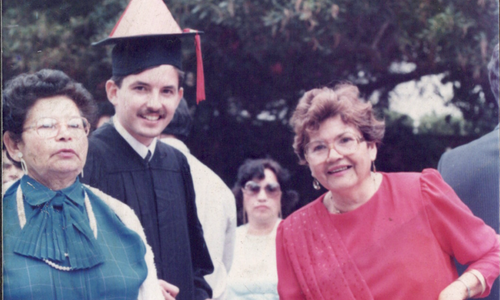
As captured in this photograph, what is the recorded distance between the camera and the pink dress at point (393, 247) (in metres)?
2.23

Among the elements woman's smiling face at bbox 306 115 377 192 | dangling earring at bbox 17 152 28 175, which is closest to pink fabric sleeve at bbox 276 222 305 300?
woman's smiling face at bbox 306 115 377 192

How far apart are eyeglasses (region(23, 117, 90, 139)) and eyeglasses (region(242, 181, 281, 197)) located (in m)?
1.78

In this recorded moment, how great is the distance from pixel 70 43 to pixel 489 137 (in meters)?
2.51

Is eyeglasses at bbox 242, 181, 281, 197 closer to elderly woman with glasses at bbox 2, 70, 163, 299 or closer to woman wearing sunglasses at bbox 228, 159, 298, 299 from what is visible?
woman wearing sunglasses at bbox 228, 159, 298, 299

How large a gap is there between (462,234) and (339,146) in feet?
1.99

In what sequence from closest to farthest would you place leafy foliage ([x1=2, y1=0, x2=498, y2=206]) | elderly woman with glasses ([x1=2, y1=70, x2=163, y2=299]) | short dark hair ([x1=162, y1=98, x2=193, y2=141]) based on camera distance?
elderly woman with glasses ([x1=2, y1=70, x2=163, y2=299])
short dark hair ([x1=162, y1=98, x2=193, y2=141])
leafy foliage ([x1=2, y1=0, x2=498, y2=206])

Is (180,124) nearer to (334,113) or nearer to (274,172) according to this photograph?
(274,172)

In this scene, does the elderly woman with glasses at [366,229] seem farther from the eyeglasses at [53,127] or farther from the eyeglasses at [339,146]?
the eyeglasses at [53,127]

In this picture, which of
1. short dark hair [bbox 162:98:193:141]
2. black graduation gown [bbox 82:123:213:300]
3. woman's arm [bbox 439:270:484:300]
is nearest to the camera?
woman's arm [bbox 439:270:484:300]

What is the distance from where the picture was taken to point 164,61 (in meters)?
2.66

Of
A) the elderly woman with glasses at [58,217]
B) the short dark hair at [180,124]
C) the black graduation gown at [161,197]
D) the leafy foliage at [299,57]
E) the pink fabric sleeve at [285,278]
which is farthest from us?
the leafy foliage at [299,57]

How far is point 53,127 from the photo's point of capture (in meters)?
2.11

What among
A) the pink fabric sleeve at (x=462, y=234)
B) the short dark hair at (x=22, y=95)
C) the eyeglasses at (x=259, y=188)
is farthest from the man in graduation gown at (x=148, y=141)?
the pink fabric sleeve at (x=462, y=234)

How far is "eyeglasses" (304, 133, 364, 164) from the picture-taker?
2.39m
